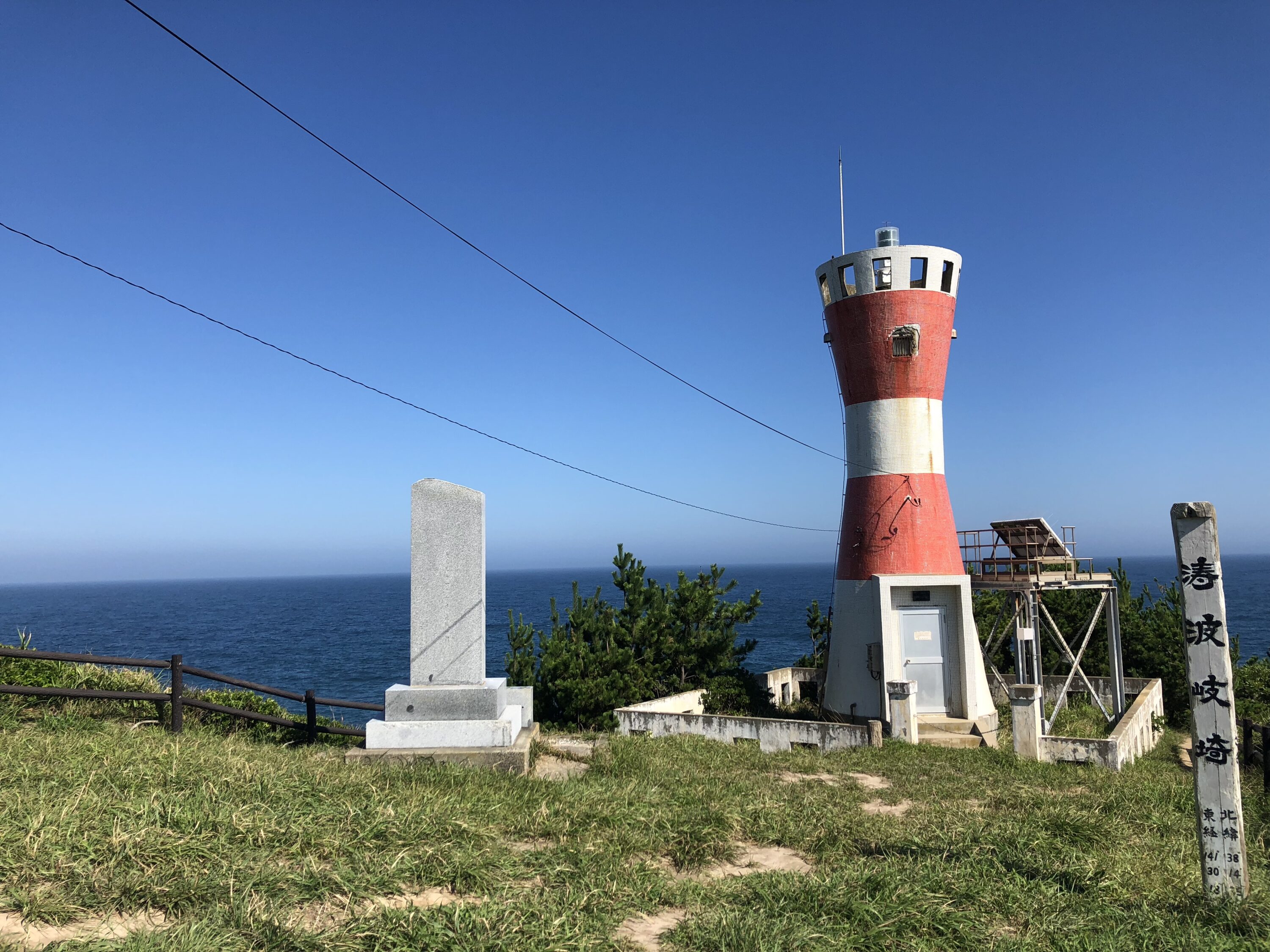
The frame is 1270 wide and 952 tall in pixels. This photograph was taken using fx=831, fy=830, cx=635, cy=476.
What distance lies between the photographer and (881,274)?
16.2 metres

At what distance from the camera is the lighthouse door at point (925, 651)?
53.1 ft

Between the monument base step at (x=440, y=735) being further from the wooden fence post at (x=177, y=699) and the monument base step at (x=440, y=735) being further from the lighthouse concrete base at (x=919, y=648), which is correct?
the lighthouse concrete base at (x=919, y=648)

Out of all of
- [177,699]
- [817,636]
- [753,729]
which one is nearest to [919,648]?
[753,729]

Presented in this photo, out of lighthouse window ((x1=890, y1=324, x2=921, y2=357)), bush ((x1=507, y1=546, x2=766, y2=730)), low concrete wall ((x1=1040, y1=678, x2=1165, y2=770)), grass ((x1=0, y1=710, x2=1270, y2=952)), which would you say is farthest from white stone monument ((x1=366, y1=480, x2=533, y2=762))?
lighthouse window ((x1=890, y1=324, x2=921, y2=357))

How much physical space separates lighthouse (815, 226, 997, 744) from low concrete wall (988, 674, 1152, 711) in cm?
456

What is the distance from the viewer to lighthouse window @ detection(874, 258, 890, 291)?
1617 centimetres

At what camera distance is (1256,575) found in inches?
7648

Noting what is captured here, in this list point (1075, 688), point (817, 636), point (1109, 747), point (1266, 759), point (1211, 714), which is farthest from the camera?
point (817, 636)

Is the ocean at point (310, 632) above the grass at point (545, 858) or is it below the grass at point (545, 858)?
below

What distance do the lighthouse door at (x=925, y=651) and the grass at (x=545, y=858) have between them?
7021mm

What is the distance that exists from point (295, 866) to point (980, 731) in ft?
43.3

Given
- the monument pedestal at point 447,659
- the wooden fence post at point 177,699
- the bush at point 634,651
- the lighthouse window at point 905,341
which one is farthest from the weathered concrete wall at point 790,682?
the wooden fence post at point 177,699

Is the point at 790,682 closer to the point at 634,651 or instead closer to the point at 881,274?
the point at 634,651

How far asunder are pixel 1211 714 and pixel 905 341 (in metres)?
10.9
